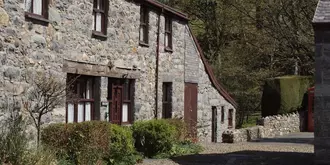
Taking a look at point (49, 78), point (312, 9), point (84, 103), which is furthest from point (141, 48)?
point (312, 9)

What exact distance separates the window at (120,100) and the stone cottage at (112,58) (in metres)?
0.03

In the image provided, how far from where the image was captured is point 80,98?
1427 cm

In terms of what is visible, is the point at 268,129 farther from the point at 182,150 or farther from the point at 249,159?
the point at 249,159

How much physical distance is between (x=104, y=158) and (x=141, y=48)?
6181 millimetres

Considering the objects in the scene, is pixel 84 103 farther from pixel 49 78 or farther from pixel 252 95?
pixel 252 95

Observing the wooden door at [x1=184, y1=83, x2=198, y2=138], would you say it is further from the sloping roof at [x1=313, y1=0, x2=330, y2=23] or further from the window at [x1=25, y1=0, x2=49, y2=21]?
the window at [x1=25, y1=0, x2=49, y2=21]

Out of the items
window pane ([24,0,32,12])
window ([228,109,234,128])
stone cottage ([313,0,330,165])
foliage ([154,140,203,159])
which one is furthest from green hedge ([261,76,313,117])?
window pane ([24,0,32,12])

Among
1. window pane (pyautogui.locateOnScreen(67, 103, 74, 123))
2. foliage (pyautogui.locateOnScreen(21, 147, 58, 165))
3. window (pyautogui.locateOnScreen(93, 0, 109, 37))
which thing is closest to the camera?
foliage (pyautogui.locateOnScreen(21, 147, 58, 165))

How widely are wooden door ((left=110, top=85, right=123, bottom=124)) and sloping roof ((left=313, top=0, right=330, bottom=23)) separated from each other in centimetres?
652

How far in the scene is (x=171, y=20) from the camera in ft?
66.0

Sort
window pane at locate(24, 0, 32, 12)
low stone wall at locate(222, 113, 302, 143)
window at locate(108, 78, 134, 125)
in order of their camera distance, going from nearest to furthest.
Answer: window pane at locate(24, 0, 32, 12) → window at locate(108, 78, 134, 125) → low stone wall at locate(222, 113, 302, 143)

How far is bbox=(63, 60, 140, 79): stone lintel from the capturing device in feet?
44.2

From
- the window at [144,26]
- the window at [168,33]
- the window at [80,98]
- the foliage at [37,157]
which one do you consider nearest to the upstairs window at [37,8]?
the window at [80,98]

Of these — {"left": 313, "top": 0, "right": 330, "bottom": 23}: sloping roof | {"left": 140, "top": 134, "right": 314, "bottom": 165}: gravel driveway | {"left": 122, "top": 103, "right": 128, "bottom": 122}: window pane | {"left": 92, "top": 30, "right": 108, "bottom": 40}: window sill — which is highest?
{"left": 313, "top": 0, "right": 330, "bottom": 23}: sloping roof
